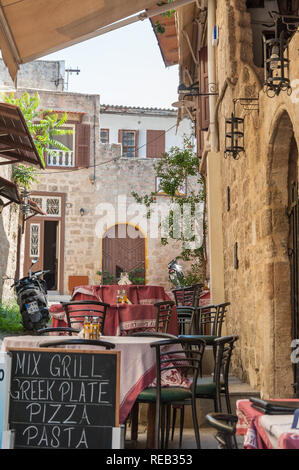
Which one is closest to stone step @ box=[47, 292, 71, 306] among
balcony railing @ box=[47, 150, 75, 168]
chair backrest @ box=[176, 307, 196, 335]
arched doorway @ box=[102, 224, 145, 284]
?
arched doorway @ box=[102, 224, 145, 284]

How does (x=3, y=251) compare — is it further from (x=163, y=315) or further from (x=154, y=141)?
(x=154, y=141)

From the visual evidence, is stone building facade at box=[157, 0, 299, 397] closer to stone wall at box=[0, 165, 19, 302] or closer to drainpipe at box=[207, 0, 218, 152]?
drainpipe at box=[207, 0, 218, 152]

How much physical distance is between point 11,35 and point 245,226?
11.4 ft

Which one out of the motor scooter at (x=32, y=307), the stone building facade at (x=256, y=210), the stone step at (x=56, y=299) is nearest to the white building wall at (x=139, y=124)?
the stone step at (x=56, y=299)

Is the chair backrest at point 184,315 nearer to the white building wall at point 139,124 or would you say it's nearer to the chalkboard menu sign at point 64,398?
the chalkboard menu sign at point 64,398

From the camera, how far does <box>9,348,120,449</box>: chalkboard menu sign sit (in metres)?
3.14

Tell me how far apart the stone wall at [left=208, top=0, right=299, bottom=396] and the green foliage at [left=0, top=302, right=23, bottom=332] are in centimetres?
468

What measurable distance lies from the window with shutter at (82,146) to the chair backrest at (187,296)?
→ 12.9m

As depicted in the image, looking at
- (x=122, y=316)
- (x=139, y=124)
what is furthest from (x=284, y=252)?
(x=139, y=124)

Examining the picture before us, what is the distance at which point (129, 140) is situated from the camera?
2608 centimetres

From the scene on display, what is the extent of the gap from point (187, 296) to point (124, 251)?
39.9 ft

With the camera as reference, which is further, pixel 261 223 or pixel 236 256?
pixel 236 256

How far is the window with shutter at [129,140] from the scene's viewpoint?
26.0 m

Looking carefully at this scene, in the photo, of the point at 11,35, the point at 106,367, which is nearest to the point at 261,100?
the point at 11,35
